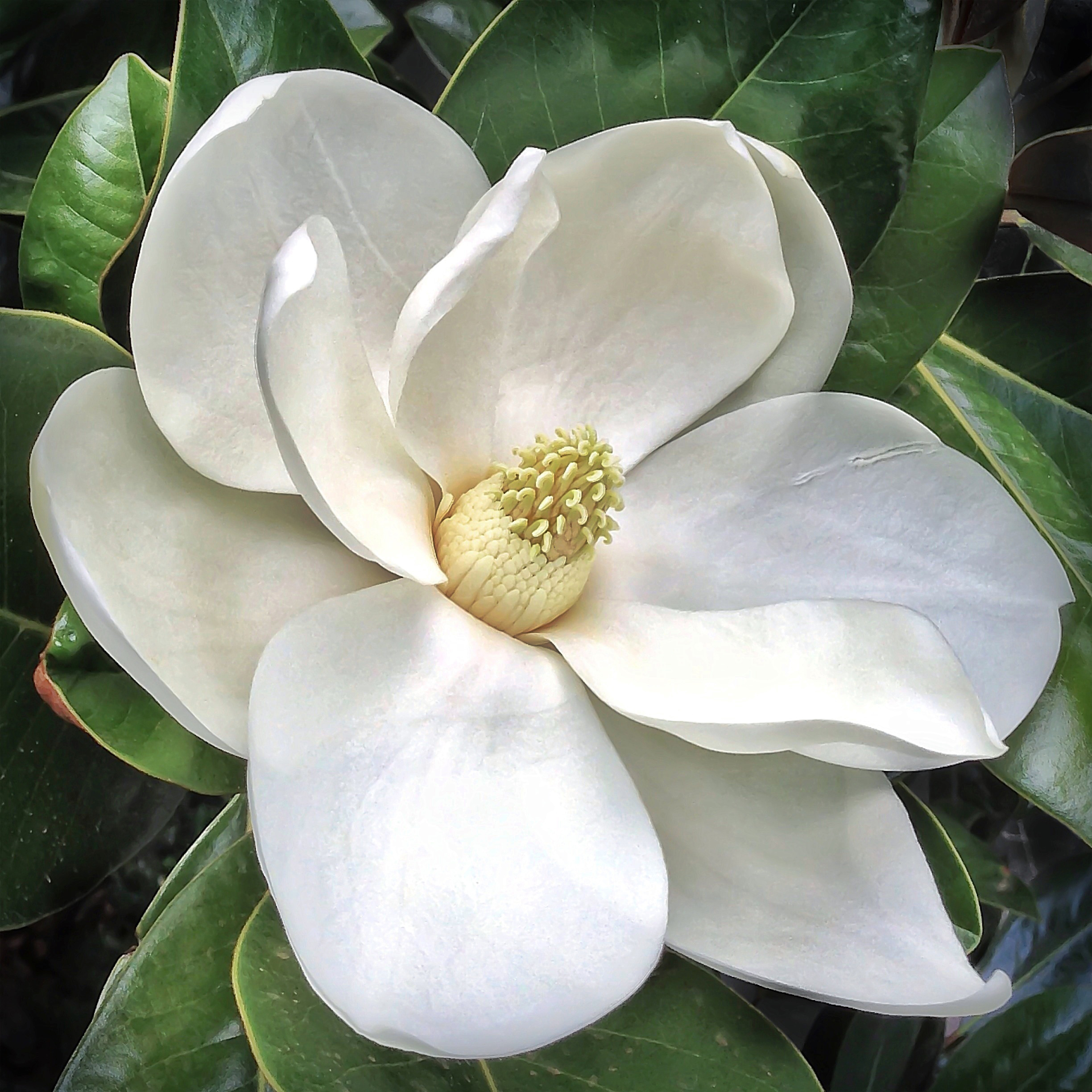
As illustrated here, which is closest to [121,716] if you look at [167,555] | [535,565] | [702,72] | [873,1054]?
[167,555]

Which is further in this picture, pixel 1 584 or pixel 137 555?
pixel 1 584

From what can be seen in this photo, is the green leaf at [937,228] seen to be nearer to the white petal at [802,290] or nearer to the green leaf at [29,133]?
the white petal at [802,290]

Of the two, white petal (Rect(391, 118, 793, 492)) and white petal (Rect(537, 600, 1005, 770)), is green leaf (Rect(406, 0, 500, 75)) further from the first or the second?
white petal (Rect(537, 600, 1005, 770))

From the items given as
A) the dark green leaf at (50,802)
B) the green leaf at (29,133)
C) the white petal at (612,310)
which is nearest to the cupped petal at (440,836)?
the white petal at (612,310)

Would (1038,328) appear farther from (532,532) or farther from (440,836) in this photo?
(440,836)

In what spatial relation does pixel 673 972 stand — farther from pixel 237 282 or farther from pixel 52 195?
pixel 52 195

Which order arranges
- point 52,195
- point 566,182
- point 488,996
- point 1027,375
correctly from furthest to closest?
point 1027,375
point 52,195
point 566,182
point 488,996

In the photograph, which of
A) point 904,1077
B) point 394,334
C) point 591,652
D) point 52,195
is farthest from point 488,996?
point 904,1077
